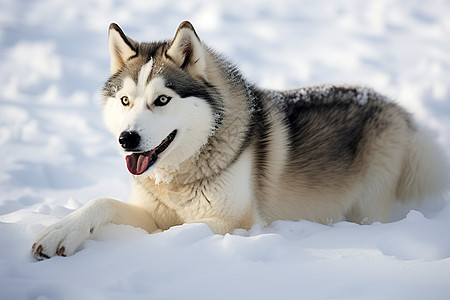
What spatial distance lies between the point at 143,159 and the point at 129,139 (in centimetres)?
25

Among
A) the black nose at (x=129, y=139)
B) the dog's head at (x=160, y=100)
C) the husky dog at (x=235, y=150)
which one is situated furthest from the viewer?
the husky dog at (x=235, y=150)

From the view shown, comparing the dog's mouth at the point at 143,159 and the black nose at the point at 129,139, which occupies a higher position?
the black nose at the point at 129,139

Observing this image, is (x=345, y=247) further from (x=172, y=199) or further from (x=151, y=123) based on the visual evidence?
(x=151, y=123)

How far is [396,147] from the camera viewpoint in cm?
433

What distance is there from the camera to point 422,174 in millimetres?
4379

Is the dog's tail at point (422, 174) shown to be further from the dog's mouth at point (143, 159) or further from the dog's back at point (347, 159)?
the dog's mouth at point (143, 159)

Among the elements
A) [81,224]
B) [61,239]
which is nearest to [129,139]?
[81,224]

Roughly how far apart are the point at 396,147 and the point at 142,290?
10.2ft

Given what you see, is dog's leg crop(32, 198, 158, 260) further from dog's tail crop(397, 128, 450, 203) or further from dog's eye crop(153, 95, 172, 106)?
dog's tail crop(397, 128, 450, 203)

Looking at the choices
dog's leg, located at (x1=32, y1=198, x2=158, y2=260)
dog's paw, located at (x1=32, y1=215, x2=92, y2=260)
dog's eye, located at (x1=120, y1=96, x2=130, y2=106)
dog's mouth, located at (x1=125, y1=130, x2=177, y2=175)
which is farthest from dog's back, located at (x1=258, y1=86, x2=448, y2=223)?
dog's paw, located at (x1=32, y1=215, x2=92, y2=260)

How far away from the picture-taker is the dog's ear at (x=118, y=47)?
11.1 feet

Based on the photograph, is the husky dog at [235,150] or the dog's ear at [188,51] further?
the dog's ear at [188,51]

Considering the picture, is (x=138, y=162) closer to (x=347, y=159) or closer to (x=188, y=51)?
(x=188, y=51)

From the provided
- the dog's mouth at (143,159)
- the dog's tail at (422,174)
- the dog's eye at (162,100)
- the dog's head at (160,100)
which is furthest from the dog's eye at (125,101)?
the dog's tail at (422,174)
